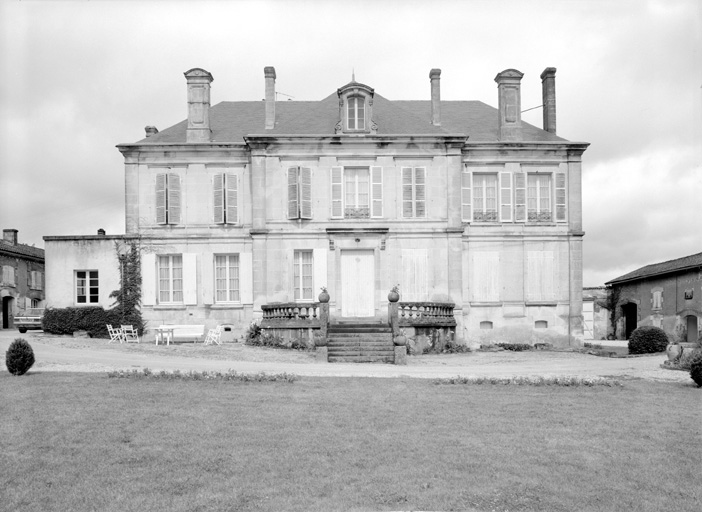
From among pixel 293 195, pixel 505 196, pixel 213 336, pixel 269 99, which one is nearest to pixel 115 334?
pixel 213 336

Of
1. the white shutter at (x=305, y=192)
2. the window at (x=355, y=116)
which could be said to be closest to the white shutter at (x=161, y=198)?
the white shutter at (x=305, y=192)

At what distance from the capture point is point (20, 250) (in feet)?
120

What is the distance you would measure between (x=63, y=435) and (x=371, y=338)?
38.1 feet

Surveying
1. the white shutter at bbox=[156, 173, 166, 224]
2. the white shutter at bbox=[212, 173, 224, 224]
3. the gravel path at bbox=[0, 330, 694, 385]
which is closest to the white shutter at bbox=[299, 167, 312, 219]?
the white shutter at bbox=[212, 173, 224, 224]

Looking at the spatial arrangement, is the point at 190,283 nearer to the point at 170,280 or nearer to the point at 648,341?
the point at 170,280

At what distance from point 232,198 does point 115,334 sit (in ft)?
20.9

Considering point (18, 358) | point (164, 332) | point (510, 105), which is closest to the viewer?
point (18, 358)

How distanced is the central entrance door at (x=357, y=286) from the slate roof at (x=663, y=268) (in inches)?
524

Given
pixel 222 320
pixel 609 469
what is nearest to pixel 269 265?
pixel 222 320

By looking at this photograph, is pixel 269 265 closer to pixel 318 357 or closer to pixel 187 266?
pixel 187 266

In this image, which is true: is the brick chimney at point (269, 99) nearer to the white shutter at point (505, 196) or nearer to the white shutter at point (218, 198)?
the white shutter at point (218, 198)

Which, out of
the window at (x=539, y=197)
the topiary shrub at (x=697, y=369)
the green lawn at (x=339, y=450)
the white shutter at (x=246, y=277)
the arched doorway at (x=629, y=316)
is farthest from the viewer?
the arched doorway at (x=629, y=316)

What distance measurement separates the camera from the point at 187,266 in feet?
75.3

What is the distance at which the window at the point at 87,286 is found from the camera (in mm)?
23203
